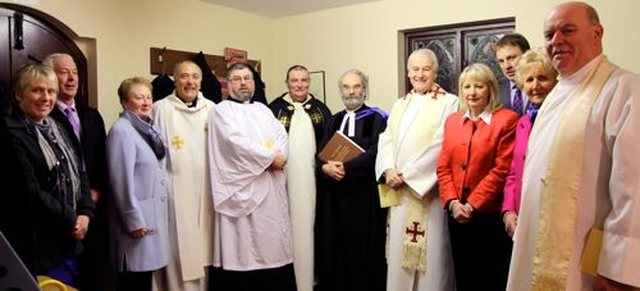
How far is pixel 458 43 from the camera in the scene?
13.5 ft

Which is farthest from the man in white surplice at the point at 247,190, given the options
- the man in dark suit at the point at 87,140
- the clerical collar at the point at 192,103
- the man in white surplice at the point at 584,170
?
the man in white surplice at the point at 584,170

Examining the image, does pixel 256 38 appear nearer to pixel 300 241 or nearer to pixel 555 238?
pixel 300 241

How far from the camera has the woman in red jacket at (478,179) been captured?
2432 mm

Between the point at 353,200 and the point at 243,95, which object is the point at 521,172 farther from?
the point at 243,95

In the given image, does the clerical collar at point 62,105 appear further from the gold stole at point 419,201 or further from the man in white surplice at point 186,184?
the gold stole at point 419,201

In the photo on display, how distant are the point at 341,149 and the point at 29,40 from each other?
1.88 meters

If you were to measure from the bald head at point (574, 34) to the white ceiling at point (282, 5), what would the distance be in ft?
8.97

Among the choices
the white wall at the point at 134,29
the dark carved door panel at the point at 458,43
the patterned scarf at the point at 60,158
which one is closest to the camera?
the patterned scarf at the point at 60,158

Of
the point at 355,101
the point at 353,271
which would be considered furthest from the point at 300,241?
the point at 355,101

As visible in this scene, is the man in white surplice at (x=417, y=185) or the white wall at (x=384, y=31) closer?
the man in white surplice at (x=417, y=185)

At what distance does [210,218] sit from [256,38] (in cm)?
197

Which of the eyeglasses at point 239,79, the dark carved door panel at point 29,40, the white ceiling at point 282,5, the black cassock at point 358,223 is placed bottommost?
the black cassock at point 358,223

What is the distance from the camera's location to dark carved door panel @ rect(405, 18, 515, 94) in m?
3.94

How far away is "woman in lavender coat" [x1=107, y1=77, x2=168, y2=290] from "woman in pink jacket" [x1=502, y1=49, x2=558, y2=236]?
5.57 ft
